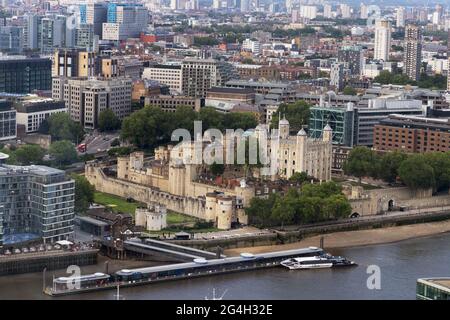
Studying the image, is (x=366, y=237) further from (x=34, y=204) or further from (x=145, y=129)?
(x=145, y=129)

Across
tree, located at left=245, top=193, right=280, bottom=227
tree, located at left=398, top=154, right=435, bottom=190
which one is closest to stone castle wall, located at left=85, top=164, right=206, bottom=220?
tree, located at left=245, top=193, right=280, bottom=227

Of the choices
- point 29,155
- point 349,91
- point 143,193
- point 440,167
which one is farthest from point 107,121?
point 440,167

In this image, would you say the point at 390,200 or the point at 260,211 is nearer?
the point at 260,211

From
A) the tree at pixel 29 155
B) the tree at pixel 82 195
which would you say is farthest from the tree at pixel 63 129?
the tree at pixel 82 195

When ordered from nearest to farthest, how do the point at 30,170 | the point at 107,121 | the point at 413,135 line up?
the point at 30,170, the point at 413,135, the point at 107,121

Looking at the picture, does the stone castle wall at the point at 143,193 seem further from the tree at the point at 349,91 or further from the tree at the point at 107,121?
the tree at the point at 349,91

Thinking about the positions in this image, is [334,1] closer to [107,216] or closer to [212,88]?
[212,88]

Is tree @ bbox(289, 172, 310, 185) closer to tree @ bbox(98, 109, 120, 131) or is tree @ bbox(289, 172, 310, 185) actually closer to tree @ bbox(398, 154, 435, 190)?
tree @ bbox(398, 154, 435, 190)
